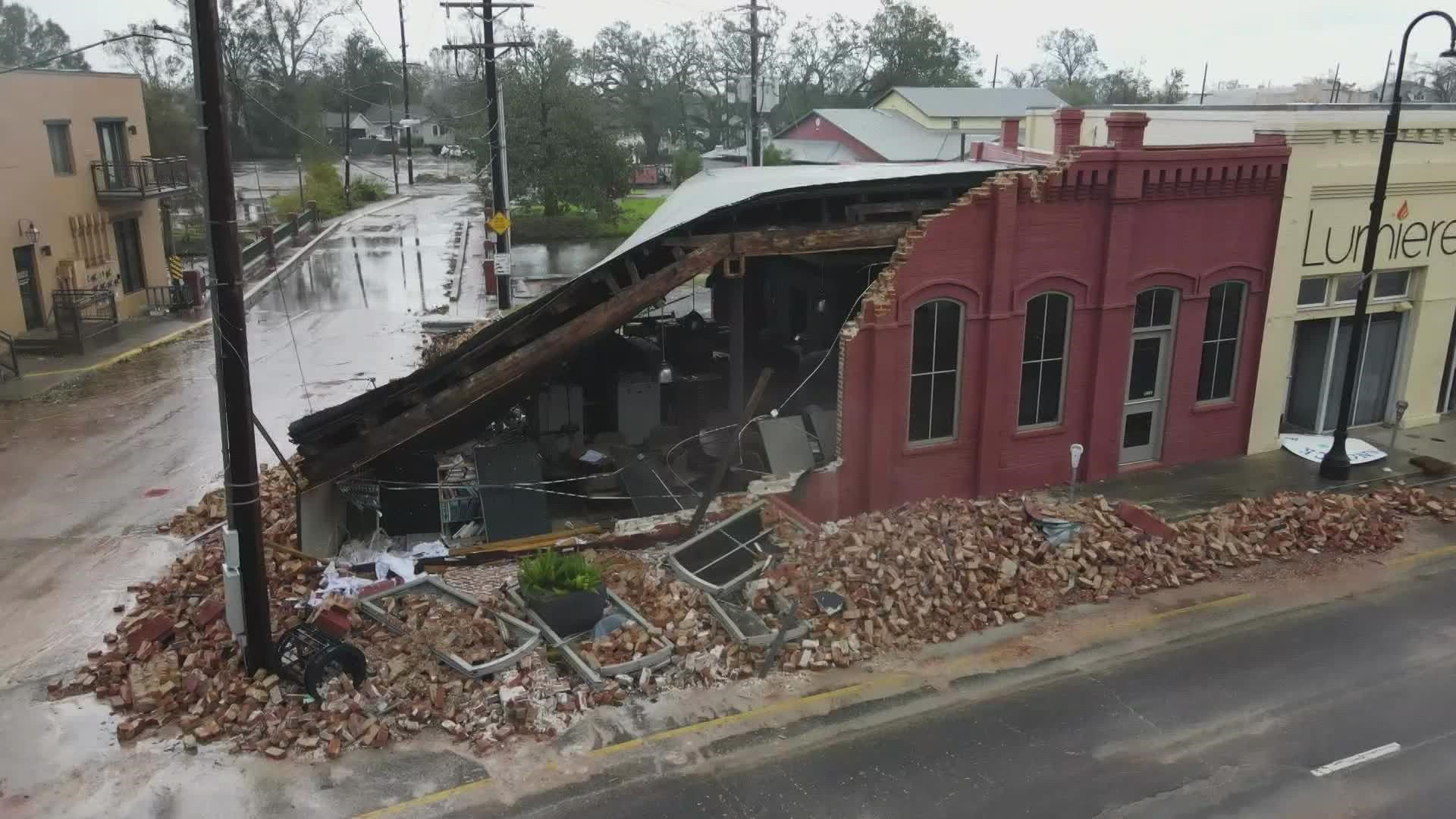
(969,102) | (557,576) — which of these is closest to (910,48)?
(969,102)

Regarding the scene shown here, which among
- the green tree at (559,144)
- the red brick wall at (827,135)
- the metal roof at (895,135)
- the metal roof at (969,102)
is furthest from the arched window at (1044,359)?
the metal roof at (969,102)

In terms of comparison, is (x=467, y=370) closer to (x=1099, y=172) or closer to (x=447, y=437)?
A: (x=447, y=437)

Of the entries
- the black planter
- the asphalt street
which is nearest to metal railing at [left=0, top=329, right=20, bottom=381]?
the black planter

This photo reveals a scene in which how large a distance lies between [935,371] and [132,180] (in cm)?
2569

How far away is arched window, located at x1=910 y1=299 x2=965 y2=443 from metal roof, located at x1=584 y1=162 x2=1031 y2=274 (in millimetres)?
1824

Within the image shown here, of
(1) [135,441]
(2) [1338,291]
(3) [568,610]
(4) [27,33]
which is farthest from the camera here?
(4) [27,33]

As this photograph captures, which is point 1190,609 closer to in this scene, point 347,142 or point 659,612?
point 659,612

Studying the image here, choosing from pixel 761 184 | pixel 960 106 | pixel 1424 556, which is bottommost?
pixel 1424 556

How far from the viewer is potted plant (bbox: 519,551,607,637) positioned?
34.2ft

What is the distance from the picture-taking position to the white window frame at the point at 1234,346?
15633 mm

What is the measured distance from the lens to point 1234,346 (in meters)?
16.0

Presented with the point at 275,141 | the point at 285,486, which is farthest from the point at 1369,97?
the point at 275,141

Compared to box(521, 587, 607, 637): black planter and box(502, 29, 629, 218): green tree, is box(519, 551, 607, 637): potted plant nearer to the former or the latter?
box(521, 587, 607, 637): black planter

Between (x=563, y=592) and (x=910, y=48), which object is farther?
(x=910, y=48)
